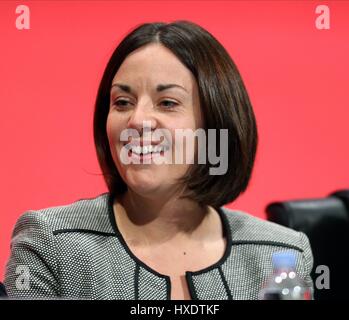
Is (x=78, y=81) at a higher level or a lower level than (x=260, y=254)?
higher

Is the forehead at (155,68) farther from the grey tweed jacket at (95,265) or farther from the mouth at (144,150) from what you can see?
the grey tweed jacket at (95,265)

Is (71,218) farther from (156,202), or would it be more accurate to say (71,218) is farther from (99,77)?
(99,77)

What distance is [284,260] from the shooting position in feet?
5.76

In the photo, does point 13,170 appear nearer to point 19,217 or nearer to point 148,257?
point 19,217

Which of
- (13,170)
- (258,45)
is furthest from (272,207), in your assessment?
(13,170)

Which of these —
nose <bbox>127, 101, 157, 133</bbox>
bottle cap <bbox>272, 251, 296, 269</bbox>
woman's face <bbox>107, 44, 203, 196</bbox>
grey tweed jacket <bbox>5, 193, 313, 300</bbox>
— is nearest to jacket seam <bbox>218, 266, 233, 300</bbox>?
grey tweed jacket <bbox>5, 193, 313, 300</bbox>

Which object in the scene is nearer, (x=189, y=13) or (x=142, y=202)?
(x=142, y=202)

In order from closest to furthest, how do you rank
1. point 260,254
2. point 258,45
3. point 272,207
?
point 260,254 → point 258,45 → point 272,207

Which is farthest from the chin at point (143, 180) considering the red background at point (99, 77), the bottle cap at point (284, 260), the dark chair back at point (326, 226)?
the dark chair back at point (326, 226)

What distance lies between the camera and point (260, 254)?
5.92 ft

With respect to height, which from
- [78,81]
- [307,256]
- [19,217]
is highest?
[78,81]

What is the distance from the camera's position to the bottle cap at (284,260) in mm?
1721

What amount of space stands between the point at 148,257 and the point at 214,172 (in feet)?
0.83

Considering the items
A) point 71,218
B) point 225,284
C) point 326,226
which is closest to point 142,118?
point 71,218
